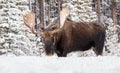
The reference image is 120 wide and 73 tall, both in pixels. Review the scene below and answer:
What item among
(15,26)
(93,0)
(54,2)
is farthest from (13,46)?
(93,0)

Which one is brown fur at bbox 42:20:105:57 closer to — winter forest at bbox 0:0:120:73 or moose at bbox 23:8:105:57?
moose at bbox 23:8:105:57

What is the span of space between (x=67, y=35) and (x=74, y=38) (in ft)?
1.49

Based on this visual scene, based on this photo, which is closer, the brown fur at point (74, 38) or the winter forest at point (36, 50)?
the winter forest at point (36, 50)

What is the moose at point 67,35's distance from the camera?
37.0ft

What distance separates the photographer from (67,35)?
12539 mm

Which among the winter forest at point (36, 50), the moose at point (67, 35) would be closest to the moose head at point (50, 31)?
the moose at point (67, 35)

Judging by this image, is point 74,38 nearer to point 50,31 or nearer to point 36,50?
point 50,31

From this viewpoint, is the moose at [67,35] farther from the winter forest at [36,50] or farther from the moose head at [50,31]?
the winter forest at [36,50]

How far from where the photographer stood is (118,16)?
64812 millimetres

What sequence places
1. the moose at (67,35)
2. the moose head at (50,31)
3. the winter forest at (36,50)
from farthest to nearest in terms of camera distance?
the moose at (67,35) → the moose head at (50,31) → the winter forest at (36,50)

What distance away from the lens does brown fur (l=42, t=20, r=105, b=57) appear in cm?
1127

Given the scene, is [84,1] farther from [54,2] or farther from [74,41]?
[74,41]

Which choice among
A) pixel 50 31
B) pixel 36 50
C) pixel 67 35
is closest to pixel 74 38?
pixel 67 35

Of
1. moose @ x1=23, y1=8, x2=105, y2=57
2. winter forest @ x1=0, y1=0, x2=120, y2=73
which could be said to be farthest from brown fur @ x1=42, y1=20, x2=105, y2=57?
winter forest @ x1=0, y1=0, x2=120, y2=73
